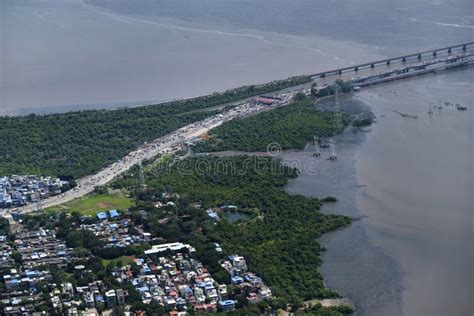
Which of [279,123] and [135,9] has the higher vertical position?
[135,9]

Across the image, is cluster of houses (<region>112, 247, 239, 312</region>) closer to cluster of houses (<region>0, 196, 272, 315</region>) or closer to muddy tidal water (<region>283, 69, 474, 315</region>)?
cluster of houses (<region>0, 196, 272, 315</region>)

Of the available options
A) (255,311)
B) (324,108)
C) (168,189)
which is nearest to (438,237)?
(255,311)

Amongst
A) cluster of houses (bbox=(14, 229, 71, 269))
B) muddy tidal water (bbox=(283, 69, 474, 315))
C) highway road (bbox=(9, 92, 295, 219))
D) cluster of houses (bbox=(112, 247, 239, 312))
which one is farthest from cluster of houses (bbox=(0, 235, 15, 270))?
muddy tidal water (bbox=(283, 69, 474, 315))

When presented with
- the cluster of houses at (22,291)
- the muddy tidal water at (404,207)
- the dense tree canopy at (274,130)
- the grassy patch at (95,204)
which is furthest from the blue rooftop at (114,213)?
the dense tree canopy at (274,130)

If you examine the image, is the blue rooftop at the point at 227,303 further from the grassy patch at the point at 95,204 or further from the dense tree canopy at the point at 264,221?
the grassy patch at the point at 95,204

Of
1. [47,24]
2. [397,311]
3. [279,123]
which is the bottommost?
[397,311]

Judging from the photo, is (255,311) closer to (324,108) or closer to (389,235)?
(389,235)

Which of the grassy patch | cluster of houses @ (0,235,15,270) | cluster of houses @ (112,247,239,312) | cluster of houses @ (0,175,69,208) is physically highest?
cluster of houses @ (0,175,69,208)
